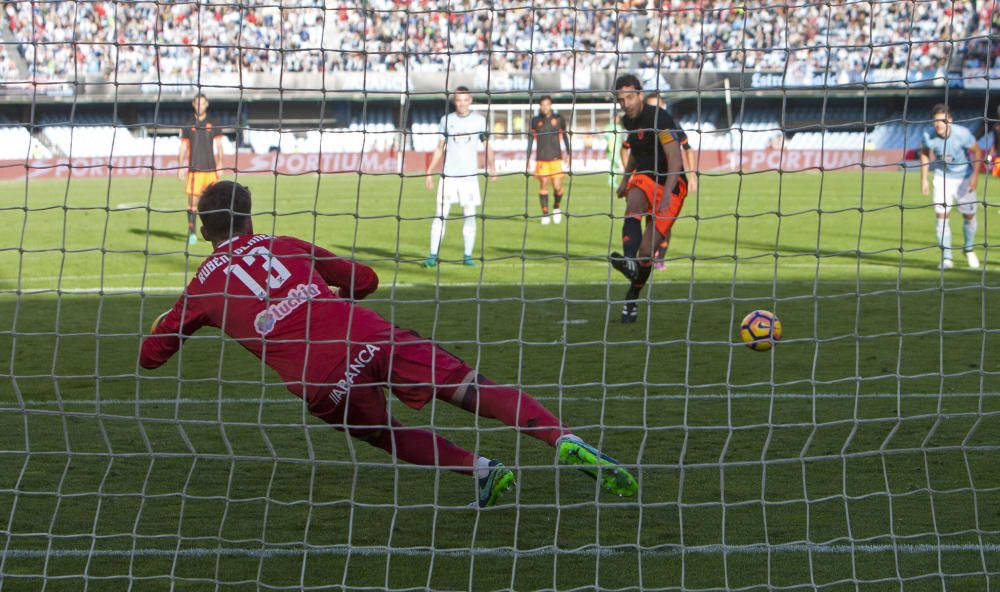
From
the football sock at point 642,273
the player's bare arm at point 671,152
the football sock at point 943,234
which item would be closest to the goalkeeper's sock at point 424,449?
the football sock at point 943,234

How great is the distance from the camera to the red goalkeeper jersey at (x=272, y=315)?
4.52 m

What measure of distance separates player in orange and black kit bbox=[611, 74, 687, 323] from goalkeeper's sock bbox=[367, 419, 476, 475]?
3.98 meters

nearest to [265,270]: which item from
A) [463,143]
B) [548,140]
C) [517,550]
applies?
[517,550]

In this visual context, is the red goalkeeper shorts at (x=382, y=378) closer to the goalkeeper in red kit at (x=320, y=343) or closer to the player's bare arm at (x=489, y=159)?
the goalkeeper in red kit at (x=320, y=343)

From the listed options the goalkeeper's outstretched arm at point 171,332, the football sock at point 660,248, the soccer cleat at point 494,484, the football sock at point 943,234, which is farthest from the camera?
the football sock at point 660,248

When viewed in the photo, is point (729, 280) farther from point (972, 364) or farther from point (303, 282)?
point (303, 282)

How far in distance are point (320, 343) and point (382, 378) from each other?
277 mm

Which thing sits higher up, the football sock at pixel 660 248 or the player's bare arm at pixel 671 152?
the player's bare arm at pixel 671 152

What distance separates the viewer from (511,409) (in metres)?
4.55

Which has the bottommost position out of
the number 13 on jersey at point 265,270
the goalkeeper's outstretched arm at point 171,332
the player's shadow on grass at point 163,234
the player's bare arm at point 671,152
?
the player's shadow on grass at point 163,234

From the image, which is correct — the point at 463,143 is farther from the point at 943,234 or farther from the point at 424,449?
the point at 424,449

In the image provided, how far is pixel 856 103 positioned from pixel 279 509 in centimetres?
3850

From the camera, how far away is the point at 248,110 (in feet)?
140

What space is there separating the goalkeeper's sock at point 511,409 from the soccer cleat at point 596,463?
0.40 feet
